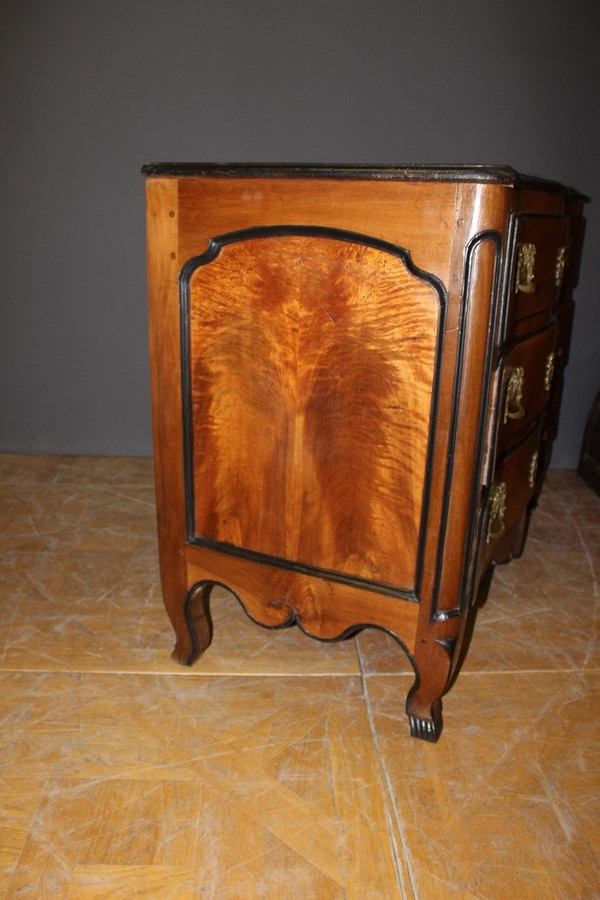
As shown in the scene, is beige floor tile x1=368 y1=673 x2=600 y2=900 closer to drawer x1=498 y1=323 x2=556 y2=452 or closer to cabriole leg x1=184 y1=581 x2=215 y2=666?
cabriole leg x1=184 y1=581 x2=215 y2=666

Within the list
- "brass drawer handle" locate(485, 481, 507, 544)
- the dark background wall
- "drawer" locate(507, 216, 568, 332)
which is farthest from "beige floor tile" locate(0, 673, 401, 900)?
the dark background wall

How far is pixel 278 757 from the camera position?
142 cm

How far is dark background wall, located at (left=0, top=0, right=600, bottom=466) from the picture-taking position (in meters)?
2.56

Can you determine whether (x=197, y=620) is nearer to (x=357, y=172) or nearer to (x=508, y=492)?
(x=508, y=492)

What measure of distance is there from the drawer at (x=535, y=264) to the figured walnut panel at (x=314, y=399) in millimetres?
175

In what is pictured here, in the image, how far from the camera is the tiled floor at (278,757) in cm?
118

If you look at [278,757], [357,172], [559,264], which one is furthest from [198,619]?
[559,264]

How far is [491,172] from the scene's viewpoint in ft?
3.61

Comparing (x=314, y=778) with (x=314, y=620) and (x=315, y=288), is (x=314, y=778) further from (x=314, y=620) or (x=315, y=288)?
(x=315, y=288)

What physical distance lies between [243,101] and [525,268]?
5.83 ft

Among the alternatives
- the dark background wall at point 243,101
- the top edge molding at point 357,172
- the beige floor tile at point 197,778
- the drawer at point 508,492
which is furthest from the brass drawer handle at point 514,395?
Answer: the dark background wall at point 243,101

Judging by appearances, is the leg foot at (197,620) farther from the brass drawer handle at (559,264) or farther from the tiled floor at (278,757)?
the brass drawer handle at (559,264)

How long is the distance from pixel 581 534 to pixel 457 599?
1266mm

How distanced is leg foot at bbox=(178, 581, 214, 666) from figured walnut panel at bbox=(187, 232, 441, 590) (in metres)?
0.19
